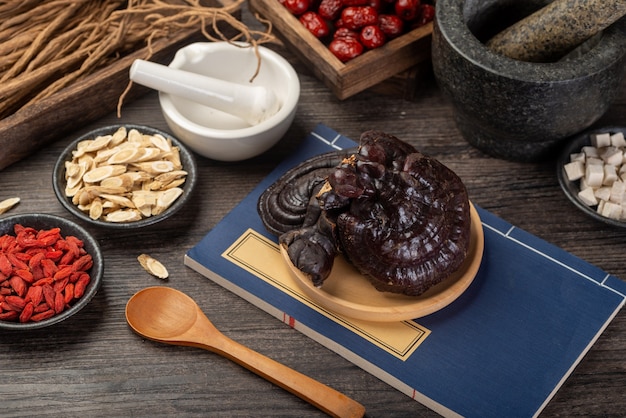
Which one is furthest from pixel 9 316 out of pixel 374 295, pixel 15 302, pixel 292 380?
pixel 374 295

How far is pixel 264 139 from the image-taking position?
1.62m

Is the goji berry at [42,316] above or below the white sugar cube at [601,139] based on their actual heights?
below

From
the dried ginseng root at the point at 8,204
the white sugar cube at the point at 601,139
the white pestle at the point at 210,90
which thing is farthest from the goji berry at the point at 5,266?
the white sugar cube at the point at 601,139

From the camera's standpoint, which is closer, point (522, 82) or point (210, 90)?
point (522, 82)

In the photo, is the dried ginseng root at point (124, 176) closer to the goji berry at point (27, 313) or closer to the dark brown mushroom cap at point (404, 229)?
the goji berry at point (27, 313)

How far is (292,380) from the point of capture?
52.7 inches

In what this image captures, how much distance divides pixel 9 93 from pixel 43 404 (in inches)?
26.2

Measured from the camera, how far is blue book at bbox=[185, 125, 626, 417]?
135cm

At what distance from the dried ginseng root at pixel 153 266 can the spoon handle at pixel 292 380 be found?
192 millimetres

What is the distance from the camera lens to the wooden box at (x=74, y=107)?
63.4 inches

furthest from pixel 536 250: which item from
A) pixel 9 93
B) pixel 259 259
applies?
pixel 9 93

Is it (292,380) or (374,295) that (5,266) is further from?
(374,295)

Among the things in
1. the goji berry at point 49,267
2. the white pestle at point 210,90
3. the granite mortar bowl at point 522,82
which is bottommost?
the goji berry at point 49,267

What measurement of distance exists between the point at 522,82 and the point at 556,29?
6.1 inches
